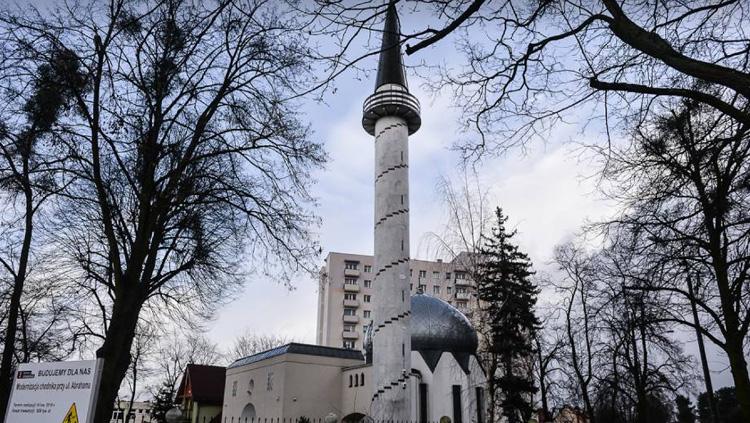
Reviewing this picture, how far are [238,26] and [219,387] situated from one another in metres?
42.8

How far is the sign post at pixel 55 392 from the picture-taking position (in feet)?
21.2

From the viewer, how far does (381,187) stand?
32.2 meters

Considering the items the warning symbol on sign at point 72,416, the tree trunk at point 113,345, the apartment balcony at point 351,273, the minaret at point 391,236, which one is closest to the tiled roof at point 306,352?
the minaret at point 391,236

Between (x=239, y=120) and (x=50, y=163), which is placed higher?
(x=239, y=120)

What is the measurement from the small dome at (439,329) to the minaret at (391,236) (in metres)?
4.69

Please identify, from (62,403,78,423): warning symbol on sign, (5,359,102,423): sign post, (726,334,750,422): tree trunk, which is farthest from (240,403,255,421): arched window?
(62,403,78,423): warning symbol on sign

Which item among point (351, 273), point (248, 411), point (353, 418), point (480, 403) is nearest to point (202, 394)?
point (248, 411)

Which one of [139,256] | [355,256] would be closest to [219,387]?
[355,256]

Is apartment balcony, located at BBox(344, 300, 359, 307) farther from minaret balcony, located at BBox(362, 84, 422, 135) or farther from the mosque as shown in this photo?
minaret balcony, located at BBox(362, 84, 422, 135)

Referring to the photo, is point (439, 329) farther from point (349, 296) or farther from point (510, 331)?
point (349, 296)

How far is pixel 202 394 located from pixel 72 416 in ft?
143

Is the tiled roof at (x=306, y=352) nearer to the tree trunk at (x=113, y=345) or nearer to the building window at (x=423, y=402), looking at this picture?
the building window at (x=423, y=402)

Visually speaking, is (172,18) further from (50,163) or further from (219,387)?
(219,387)

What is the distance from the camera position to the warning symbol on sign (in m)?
6.44
